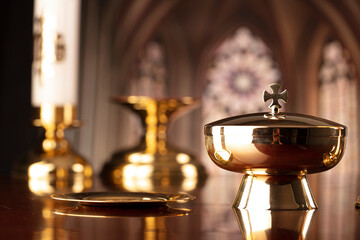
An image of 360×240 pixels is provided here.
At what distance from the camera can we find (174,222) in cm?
95

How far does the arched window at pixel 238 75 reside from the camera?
10219mm

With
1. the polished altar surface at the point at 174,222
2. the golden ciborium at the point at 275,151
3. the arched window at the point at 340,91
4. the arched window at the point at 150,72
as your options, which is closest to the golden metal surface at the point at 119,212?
the polished altar surface at the point at 174,222

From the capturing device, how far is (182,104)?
1973mm

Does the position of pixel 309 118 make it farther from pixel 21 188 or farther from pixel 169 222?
pixel 21 188

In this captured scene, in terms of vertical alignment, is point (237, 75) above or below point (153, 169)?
above

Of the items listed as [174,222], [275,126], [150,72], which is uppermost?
[150,72]

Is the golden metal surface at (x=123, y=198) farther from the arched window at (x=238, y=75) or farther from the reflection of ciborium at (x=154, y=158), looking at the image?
the arched window at (x=238, y=75)

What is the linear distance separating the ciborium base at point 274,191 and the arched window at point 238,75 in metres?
9.17

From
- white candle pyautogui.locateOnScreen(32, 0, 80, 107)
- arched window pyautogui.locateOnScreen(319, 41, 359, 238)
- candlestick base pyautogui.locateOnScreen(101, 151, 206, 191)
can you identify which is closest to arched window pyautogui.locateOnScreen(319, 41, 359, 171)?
arched window pyautogui.locateOnScreen(319, 41, 359, 238)

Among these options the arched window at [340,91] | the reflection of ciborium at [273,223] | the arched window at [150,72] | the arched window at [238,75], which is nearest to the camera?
the reflection of ciborium at [273,223]

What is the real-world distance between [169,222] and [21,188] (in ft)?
2.15

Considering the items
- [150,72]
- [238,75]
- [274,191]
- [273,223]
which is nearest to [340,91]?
[238,75]

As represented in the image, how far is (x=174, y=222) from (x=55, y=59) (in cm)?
126

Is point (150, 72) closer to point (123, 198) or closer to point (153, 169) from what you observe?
point (153, 169)
